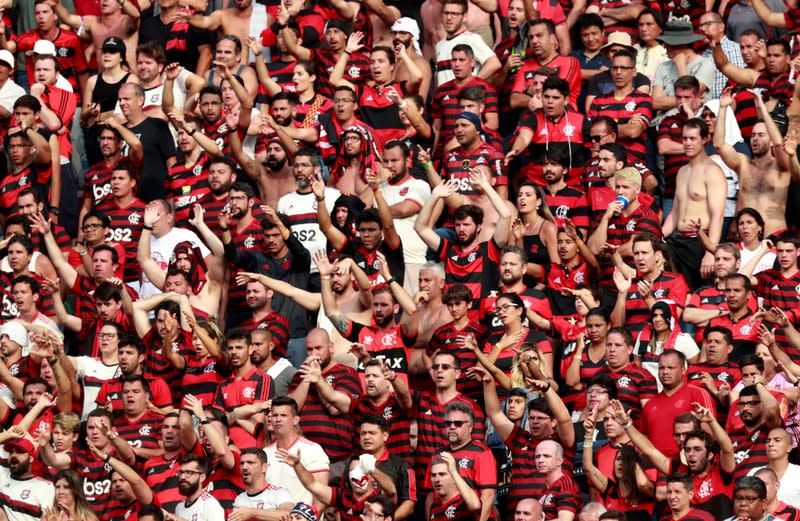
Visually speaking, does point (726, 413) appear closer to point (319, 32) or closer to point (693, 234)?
point (693, 234)

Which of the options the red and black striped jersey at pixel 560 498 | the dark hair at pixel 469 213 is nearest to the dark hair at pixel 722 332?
the red and black striped jersey at pixel 560 498

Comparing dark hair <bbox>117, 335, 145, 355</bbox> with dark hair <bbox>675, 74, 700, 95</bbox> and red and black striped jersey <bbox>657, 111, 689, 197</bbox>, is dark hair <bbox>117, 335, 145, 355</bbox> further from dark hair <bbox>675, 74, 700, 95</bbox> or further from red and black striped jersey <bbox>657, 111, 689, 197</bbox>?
dark hair <bbox>675, 74, 700, 95</bbox>

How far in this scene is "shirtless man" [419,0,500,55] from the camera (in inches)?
724

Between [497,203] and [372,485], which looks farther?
[497,203]

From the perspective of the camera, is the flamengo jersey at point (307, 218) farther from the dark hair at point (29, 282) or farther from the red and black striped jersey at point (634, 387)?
the red and black striped jersey at point (634, 387)

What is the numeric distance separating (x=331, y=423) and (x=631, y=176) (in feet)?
10.5

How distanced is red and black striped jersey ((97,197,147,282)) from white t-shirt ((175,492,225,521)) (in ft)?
9.75

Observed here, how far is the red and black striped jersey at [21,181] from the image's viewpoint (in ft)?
57.1

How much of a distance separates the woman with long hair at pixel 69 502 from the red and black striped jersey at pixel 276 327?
5.74 feet

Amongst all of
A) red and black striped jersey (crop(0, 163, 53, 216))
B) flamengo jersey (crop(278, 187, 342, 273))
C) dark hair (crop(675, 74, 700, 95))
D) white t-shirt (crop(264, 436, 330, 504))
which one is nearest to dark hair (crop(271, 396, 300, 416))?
white t-shirt (crop(264, 436, 330, 504))

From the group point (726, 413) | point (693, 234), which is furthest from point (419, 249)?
point (726, 413)

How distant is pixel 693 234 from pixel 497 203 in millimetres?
1566

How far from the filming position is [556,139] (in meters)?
16.9

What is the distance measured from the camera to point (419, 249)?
54.3 ft
